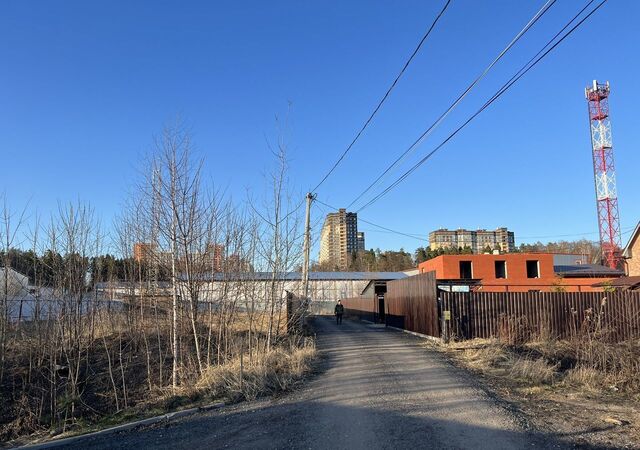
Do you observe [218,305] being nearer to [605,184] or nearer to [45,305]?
[45,305]

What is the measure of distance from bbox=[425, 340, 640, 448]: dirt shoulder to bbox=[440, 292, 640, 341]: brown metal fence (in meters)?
4.53

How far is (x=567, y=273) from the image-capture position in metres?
55.8

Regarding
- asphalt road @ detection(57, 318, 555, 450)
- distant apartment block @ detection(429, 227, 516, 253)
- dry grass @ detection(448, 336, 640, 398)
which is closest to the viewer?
asphalt road @ detection(57, 318, 555, 450)

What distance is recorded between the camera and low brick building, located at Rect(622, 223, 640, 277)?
43.3 metres

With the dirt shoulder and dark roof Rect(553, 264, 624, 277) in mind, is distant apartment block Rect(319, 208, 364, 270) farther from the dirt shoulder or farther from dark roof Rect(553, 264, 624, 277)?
dark roof Rect(553, 264, 624, 277)

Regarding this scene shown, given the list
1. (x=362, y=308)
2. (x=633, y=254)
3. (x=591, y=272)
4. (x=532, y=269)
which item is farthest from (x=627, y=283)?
(x=591, y=272)

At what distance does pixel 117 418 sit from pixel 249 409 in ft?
10.2

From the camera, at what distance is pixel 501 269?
57156mm

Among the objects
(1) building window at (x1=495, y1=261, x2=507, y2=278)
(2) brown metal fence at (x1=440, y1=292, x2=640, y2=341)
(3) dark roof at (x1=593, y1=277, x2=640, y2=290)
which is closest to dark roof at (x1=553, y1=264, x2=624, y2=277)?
(1) building window at (x1=495, y1=261, x2=507, y2=278)

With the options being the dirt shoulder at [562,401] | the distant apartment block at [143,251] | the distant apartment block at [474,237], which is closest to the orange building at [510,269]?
the dirt shoulder at [562,401]

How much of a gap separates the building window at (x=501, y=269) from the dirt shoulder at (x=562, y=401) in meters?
45.6

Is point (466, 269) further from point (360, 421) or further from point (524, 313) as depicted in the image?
point (360, 421)

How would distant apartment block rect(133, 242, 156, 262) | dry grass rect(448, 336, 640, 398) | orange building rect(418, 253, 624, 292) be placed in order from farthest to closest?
orange building rect(418, 253, 624, 292)
distant apartment block rect(133, 242, 156, 262)
dry grass rect(448, 336, 640, 398)

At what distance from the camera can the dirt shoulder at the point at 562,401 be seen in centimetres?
680
